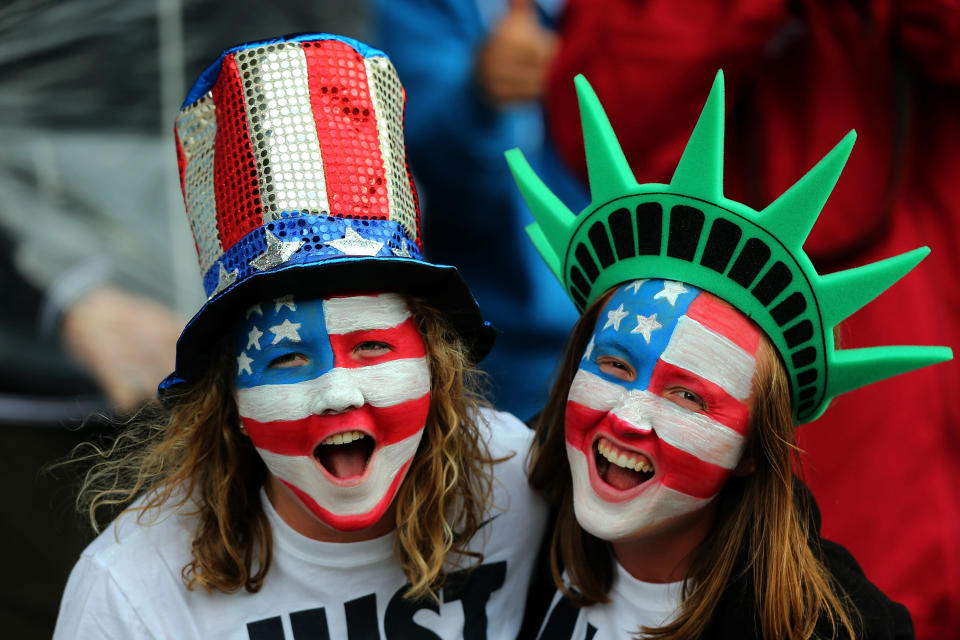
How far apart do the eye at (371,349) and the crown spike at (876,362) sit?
90 cm

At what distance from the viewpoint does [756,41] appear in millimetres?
2652

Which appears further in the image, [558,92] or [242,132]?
[558,92]

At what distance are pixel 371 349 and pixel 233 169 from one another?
462 mm

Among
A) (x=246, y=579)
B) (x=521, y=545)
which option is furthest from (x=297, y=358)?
(x=521, y=545)

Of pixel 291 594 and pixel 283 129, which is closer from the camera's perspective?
pixel 283 129

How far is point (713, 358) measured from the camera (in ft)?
6.61

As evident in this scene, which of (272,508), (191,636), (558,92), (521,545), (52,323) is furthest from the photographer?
(52,323)

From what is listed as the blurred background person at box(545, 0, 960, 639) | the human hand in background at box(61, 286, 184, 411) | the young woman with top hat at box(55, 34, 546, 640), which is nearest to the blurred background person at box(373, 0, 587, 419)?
the blurred background person at box(545, 0, 960, 639)

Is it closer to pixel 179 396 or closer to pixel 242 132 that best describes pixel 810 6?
pixel 242 132

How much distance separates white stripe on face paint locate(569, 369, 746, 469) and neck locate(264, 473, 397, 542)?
2.05ft

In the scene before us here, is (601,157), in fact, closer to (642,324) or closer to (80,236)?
(642,324)

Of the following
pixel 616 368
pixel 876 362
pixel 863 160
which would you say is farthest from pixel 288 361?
pixel 863 160

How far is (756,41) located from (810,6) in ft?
0.63

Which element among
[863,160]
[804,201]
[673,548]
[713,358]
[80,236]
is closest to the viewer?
[804,201]
